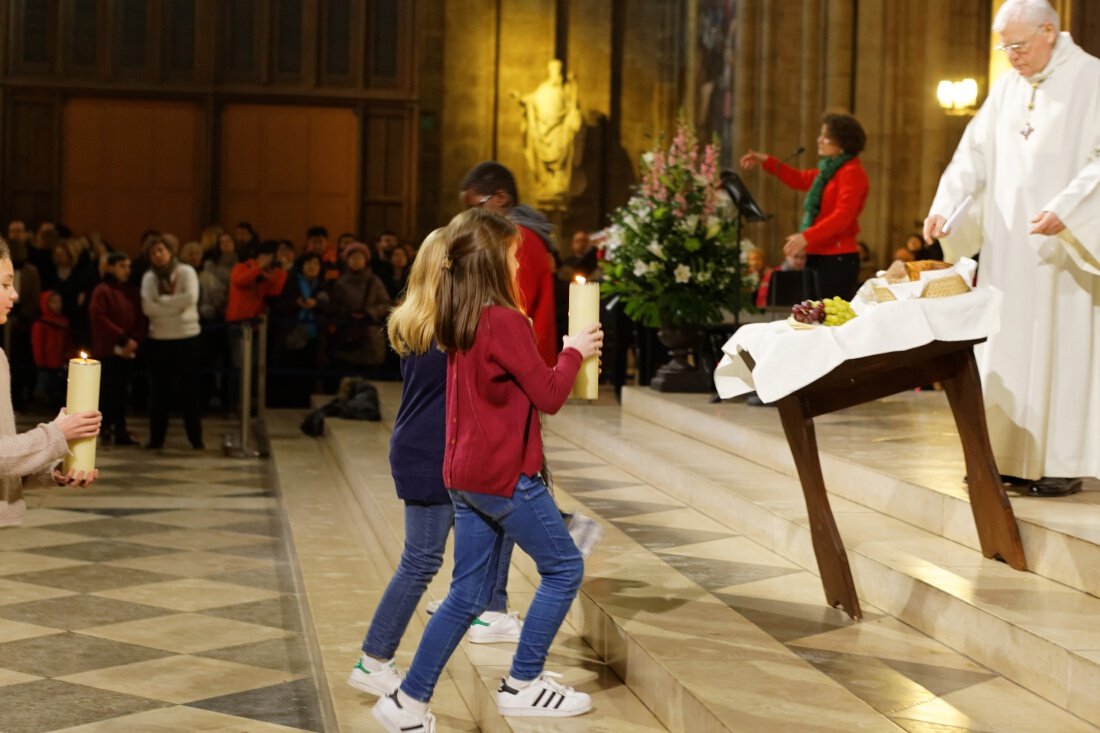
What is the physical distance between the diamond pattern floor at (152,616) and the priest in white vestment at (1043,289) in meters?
2.63

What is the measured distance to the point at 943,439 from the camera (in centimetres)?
701

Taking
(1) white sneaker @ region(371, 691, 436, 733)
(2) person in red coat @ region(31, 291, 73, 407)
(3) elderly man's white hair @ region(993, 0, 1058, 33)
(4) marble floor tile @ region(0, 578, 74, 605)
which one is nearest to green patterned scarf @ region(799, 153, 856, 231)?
(3) elderly man's white hair @ region(993, 0, 1058, 33)

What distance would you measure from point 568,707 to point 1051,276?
245 cm

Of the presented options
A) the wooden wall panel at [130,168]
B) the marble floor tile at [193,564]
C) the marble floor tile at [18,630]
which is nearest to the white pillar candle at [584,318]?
the marble floor tile at [18,630]

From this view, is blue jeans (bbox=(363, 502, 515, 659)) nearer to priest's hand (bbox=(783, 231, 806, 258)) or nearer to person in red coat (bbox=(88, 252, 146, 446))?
priest's hand (bbox=(783, 231, 806, 258))

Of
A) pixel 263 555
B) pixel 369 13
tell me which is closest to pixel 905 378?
pixel 263 555

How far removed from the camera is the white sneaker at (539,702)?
13.2 feet

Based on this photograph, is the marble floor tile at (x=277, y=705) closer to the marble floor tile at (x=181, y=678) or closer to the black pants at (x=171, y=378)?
the marble floor tile at (x=181, y=678)

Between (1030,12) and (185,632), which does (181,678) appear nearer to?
(185,632)

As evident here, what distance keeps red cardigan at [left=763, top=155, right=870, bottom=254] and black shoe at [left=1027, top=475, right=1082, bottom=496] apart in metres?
2.73

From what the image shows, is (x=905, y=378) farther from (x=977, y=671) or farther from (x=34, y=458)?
(x=34, y=458)

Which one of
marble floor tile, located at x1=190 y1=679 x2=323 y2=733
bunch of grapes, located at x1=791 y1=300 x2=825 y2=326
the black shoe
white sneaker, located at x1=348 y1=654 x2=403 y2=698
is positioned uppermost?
bunch of grapes, located at x1=791 y1=300 x2=825 y2=326

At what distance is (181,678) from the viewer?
523 centimetres

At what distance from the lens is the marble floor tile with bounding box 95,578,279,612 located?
638cm
